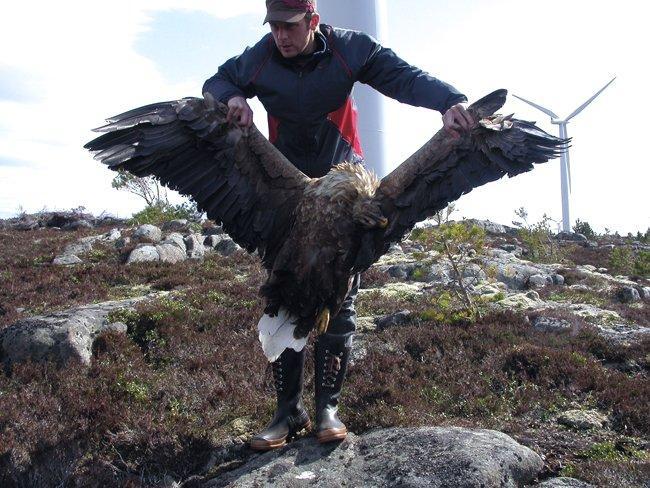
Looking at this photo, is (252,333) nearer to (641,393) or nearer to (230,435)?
(230,435)

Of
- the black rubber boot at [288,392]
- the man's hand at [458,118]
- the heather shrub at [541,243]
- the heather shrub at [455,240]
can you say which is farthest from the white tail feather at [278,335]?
the heather shrub at [541,243]

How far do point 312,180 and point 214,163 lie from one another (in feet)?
2.47

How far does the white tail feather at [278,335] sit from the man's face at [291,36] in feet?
6.36

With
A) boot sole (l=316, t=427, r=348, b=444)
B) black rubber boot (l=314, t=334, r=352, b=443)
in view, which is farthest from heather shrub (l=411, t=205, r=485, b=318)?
boot sole (l=316, t=427, r=348, b=444)

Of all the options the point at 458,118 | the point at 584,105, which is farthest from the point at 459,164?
the point at 584,105

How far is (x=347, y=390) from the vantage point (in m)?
6.11

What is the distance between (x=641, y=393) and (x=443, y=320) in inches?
123

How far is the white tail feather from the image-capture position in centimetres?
473

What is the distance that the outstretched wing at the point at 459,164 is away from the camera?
176 inches

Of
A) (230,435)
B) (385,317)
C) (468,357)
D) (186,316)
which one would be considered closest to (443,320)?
(385,317)

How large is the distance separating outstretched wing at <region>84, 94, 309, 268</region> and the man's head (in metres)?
0.63

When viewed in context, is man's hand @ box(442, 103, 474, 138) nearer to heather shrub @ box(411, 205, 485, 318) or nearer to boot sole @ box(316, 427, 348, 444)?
boot sole @ box(316, 427, 348, 444)

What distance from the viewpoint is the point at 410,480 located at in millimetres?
3869

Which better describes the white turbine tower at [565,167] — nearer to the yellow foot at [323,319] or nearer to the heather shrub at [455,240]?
the heather shrub at [455,240]
